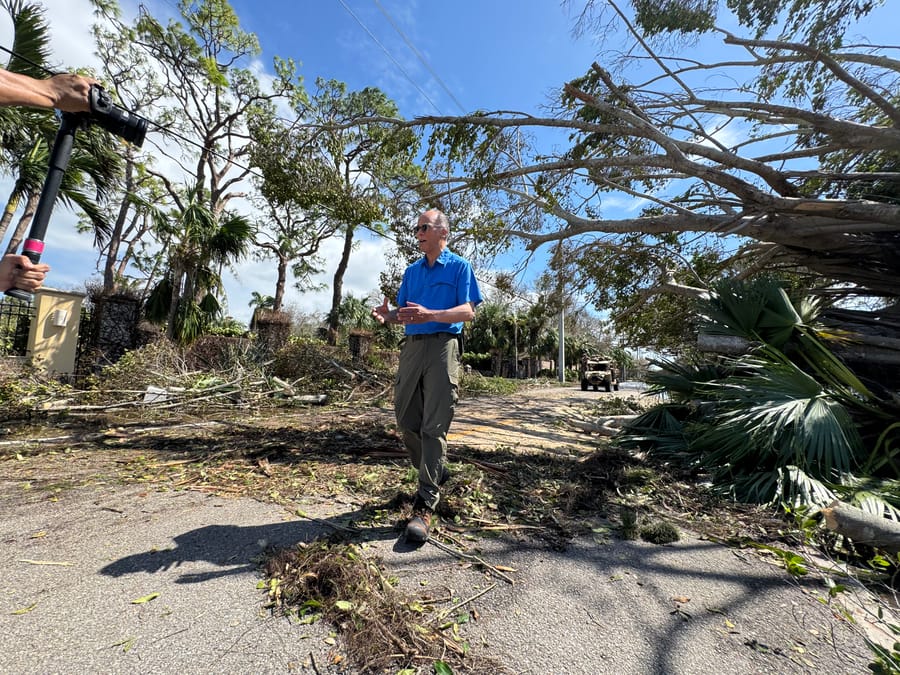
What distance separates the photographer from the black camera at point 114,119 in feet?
4.67

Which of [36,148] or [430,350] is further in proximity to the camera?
[36,148]

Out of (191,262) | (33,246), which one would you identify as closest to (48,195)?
(33,246)

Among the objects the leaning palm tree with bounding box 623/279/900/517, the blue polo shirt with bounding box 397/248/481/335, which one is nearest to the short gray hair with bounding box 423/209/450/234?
the blue polo shirt with bounding box 397/248/481/335

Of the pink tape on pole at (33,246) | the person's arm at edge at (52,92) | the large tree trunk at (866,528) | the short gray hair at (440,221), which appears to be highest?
the short gray hair at (440,221)

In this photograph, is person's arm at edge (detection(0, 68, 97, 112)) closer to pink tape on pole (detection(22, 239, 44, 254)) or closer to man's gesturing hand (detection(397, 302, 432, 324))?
pink tape on pole (detection(22, 239, 44, 254))

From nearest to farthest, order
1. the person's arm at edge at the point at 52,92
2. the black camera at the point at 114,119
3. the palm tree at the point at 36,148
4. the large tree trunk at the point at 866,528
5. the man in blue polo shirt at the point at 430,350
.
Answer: the person's arm at edge at the point at 52,92 → the black camera at the point at 114,119 → the large tree trunk at the point at 866,528 → the man in blue polo shirt at the point at 430,350 → the palm tree at the point at 36,148

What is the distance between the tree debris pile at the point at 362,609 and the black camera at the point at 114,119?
74.8 inches

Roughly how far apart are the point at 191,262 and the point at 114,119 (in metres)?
9.98

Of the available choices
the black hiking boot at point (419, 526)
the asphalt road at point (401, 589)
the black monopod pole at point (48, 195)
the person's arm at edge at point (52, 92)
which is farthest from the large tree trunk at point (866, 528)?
the person's arm at edge at point (52, 92)

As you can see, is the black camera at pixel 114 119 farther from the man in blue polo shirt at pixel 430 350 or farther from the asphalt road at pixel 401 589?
the asphalt road at pixel 401 589

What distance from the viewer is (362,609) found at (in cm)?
146

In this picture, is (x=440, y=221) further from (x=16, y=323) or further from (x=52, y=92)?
(x=16, y=323)

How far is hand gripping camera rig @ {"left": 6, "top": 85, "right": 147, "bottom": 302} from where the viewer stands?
4.33 ft

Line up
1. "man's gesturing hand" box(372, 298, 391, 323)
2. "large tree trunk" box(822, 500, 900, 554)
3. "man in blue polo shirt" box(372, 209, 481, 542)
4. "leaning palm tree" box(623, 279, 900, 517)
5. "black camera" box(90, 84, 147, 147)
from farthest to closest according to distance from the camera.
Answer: "leaning palm tree" box(623, 279, 900, 517)
"man's gesturing hand" box(372, 298, 391, 323)
"man in blue polo shirt" box(372, 209, 481, 542)
"large tree trunk" box(822, 500, 900, 554)
"black camera" box(90, 84, 147, 147)
